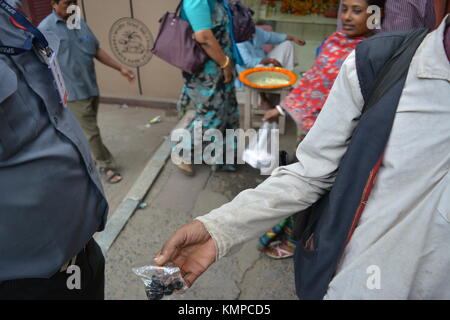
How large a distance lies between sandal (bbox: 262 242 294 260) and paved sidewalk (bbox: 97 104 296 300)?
4 centimetres

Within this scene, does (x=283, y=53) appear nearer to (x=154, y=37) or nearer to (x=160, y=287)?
(x=154, y=37)

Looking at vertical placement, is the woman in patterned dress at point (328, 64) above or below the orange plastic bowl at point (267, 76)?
above

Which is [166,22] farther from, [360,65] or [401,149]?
[401,149]

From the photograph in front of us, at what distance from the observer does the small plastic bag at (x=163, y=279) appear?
1224 millimetres

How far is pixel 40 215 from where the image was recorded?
1364 millimetres

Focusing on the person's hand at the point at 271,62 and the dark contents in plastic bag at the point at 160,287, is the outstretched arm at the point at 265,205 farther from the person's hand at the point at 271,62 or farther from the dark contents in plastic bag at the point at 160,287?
the person's hand at the point at 271,62

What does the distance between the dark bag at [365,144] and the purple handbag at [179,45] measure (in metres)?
2.30

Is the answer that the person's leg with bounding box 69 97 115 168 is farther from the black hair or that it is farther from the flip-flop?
the black hair

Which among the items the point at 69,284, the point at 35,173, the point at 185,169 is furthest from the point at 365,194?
the point at 185,169

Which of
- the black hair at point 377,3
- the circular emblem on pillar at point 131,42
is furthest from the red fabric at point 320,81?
the circular emblem on pillar at point 131,42

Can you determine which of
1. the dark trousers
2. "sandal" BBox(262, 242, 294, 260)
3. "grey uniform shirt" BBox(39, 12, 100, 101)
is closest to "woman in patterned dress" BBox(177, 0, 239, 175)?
"grey uniform shirt" BBox(39, 12, 100, 101)

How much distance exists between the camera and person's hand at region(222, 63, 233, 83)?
3.41 metres

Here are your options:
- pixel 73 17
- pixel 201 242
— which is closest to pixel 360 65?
pixel 201 242

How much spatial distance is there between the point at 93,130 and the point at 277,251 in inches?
85.5
